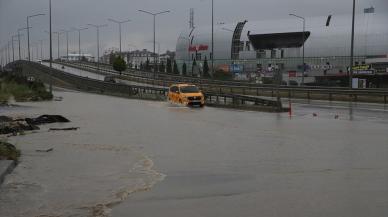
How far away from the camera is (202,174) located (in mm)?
12906

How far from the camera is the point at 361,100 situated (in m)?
52.2

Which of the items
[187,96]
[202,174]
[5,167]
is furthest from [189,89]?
[202,174]

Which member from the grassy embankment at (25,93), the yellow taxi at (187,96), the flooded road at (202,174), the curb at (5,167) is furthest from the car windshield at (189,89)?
the curb at (5,167)

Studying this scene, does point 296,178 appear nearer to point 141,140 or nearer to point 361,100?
point 141,140

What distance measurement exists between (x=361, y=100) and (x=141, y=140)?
117ft

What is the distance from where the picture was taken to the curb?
40.7 ft

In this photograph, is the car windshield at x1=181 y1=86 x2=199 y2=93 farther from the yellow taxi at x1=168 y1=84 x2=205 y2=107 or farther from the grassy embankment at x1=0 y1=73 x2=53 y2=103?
the grassy embankment at x1=0 y1=73 x2=53 y2=103

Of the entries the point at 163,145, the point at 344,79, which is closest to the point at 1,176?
the point at 163,145

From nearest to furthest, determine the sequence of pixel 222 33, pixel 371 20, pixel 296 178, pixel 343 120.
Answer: pixel 296 178, pixel 343 120, pixel 371 20, pixel 222 33

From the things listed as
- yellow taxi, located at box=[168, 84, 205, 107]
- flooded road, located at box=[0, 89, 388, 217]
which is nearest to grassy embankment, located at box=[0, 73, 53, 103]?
yellow taxi, located at box=[168, 84, 205, 107]

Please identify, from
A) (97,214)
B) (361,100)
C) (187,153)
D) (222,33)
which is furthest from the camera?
(222,33)

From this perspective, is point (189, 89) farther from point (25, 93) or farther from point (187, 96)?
point (25, 93)

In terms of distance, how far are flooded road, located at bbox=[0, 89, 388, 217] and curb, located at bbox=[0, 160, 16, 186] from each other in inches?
7.1

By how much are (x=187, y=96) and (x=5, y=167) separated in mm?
32330
